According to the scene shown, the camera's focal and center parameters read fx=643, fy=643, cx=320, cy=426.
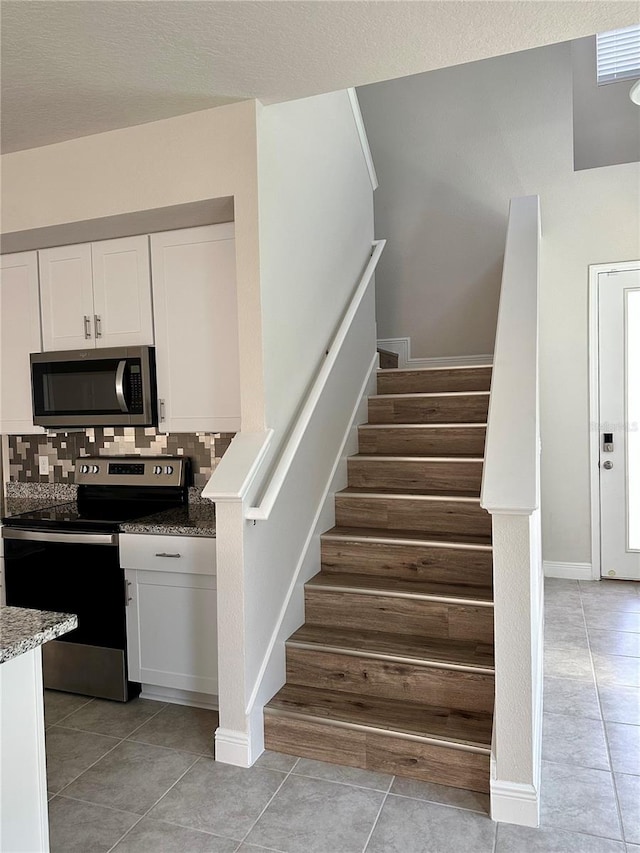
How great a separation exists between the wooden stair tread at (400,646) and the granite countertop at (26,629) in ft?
4.61

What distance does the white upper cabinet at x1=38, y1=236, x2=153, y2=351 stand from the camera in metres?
3.09

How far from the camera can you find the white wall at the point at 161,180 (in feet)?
8.39

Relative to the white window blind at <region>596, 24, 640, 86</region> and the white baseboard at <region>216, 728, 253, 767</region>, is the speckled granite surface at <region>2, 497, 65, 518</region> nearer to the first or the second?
the white baseboard at <region>216, 728, 253, 767</region>

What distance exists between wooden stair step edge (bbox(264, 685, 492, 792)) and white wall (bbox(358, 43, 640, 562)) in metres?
2.58

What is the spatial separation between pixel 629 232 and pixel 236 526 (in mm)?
3557

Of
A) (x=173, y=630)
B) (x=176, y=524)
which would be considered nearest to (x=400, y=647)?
(x=173, y=630)

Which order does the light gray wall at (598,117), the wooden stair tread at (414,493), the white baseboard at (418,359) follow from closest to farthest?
the wooden stair tread at (414,493) < the light gray wall at (598,117) < the white baseboard at (418,359)

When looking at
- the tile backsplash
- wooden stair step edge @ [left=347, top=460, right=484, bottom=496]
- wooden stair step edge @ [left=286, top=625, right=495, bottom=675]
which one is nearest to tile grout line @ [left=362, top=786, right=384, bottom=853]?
wooden stair step edge @ [left=286, top=625, right=495, bottom=675]

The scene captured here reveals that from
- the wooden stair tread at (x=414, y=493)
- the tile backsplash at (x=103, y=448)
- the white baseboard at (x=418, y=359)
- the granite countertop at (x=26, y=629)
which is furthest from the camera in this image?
the white baseboard at (x=418, y=359)

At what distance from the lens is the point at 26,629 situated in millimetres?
1446

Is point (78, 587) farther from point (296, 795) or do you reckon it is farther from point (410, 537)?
point (410, 537)

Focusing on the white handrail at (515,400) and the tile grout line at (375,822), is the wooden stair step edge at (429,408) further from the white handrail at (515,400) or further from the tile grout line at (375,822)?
the tile grout line at (375,822)

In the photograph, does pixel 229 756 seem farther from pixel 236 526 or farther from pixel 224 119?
pixel 224 119

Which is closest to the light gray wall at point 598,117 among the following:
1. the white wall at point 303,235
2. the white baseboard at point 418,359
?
the white baseboard at point 418,359
